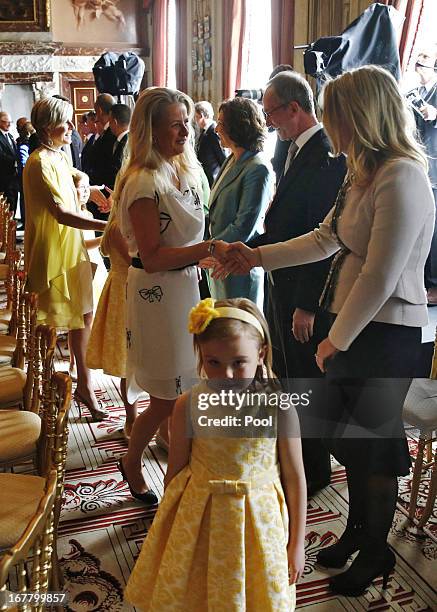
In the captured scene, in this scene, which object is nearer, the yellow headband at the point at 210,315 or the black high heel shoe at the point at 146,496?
the yellow headband at the point at 210,315

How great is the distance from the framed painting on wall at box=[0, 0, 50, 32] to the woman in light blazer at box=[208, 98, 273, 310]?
11.4 m

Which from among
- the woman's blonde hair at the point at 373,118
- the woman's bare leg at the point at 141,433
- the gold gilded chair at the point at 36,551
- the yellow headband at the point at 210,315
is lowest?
the woman's bare leg at the point at 141,433

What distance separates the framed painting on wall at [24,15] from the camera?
42.2ft

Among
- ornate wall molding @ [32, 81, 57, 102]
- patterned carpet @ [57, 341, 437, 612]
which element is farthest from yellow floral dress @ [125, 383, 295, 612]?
ornate wall molding @ [32, 81, 57, 102]

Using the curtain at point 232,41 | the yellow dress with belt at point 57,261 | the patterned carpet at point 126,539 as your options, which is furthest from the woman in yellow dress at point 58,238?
the curtain at point 232,41

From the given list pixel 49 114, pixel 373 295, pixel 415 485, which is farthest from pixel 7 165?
pixel 373 295

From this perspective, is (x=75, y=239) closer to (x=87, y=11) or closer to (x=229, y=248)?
(x=229, y=248)

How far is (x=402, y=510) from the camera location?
2777 millimetres

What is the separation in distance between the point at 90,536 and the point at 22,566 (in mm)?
1392

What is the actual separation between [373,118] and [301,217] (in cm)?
80

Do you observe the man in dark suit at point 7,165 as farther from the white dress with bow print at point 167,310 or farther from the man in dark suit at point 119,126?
the white dress with bow print at point 167,310

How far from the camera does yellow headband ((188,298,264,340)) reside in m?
1.64

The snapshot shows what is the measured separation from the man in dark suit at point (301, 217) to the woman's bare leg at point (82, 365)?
4.14 ft

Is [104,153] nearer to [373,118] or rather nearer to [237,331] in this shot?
[373,118]
